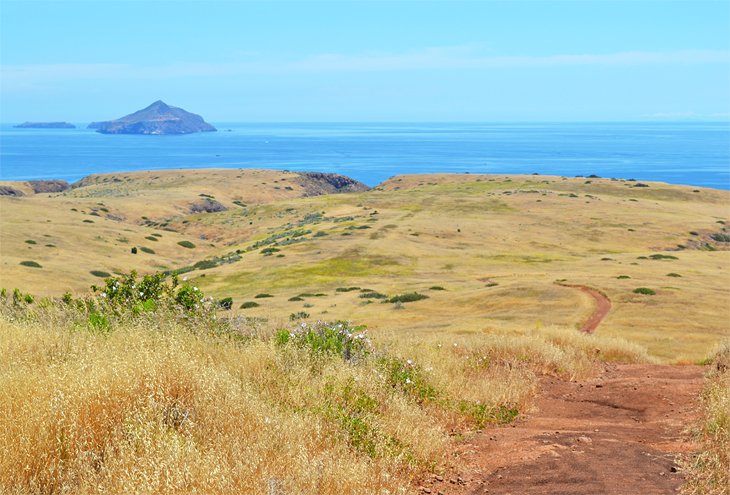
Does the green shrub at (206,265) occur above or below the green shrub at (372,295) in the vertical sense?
below

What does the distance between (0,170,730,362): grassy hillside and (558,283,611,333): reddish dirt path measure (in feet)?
1.66

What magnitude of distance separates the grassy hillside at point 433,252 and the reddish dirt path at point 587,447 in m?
4.95

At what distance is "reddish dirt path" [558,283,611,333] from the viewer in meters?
31.6

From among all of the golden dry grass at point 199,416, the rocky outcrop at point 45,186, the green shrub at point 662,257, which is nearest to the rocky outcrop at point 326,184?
the rocky outcrop at point 45,186

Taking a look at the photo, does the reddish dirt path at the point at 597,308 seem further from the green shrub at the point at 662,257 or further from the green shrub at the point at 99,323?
the green shrub at the point at 99,323

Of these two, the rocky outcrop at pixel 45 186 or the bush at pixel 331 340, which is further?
the rocky outcrop at pixel 45 186

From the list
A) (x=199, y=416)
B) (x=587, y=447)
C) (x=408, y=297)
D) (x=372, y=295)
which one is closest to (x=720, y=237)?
(x=372, y=295)

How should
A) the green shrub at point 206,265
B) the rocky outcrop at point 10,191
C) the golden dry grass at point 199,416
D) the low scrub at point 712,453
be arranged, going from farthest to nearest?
the rocky outcrop at point 10,191
the green shrub at point 206,265
the low scrub at point 712,453
the golden dry grass at point 199,416

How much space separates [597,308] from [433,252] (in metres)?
33.7

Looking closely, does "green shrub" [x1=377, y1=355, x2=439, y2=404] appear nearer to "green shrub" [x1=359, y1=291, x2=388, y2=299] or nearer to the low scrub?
the low scrub

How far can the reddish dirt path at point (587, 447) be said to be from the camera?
7.74m

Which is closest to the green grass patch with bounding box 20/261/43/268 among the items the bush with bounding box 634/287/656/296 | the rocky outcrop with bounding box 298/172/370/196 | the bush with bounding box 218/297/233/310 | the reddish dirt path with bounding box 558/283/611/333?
the reddish dirt path with bounding box 558/283/611/333

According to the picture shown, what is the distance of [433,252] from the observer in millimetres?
69938

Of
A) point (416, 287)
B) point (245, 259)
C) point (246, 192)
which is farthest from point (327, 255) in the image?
point (246, 192)
